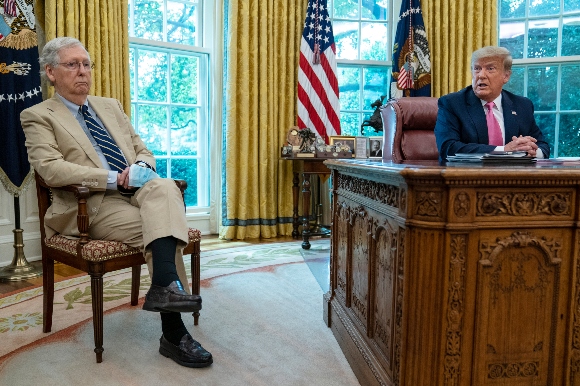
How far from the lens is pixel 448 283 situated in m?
1.36

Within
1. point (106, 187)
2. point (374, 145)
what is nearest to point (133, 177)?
point (106, 187)

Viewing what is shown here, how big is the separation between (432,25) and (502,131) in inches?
105

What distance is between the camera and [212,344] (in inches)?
83.9

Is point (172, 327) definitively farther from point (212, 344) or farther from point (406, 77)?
point (406, 77)

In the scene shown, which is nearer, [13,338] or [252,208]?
[13,338]

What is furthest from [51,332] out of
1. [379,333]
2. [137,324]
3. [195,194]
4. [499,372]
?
[195,194]

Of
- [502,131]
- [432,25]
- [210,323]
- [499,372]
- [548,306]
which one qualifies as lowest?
[210,323]

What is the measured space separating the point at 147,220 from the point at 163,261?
180 millimetres

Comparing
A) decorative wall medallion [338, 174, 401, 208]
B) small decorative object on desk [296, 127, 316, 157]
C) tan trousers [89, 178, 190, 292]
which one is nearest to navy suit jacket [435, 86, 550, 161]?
decorative wall medallion [338, 174, 401, 208]

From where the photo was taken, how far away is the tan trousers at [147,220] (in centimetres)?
197

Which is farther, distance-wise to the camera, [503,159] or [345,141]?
[345,141]

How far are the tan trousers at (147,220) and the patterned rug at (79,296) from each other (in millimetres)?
547

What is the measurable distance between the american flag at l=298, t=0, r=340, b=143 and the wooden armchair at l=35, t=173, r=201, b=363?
2.66m

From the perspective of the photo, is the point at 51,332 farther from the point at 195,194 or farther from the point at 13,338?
the point at 195,194
